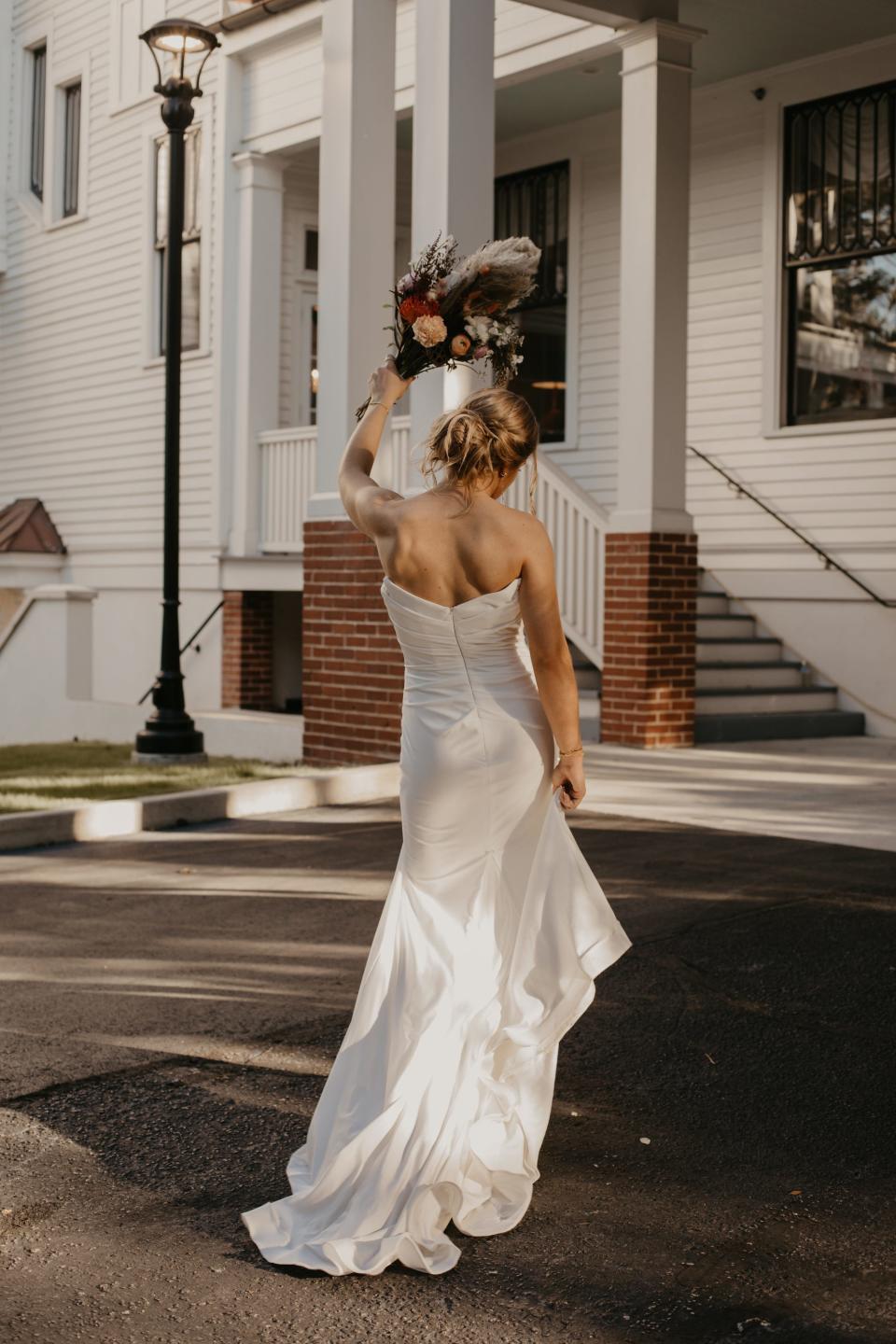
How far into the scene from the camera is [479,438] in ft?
11.9

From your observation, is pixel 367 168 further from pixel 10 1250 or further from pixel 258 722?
pixel 10 1250

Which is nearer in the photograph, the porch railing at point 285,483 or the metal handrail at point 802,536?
the metal handrail at point 802,536

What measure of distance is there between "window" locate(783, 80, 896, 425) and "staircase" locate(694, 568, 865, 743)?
197cm

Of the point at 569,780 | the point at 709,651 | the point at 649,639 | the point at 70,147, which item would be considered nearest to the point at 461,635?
the point at 569,780

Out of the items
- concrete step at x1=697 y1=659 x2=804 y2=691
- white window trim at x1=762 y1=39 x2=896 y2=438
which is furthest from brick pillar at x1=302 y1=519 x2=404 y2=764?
white window trim at x1=762 y1=39 x2=896 y2=438

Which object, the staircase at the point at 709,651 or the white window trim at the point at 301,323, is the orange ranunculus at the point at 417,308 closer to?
the staircase at the point at 709,651

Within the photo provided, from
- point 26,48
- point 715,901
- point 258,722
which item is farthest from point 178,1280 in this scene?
point 26,48

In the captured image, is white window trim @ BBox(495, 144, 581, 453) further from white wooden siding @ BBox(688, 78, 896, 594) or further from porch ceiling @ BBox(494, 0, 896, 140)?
white wooden siding @ BBox(688, 78, 896, 594)

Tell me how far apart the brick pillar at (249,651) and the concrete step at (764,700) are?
649 cm

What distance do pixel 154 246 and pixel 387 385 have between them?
16.3m

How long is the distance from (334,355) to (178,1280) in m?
8.52

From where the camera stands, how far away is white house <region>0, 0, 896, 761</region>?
11.1m

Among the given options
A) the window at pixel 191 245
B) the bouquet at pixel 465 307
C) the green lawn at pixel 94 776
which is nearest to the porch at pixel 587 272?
the window at pixel 191 245

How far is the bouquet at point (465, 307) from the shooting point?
409cm
